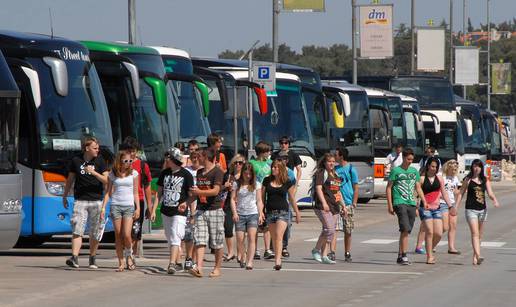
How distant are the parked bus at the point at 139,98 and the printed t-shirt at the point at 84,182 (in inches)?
148

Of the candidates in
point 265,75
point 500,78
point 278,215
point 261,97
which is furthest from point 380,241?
point 500,78

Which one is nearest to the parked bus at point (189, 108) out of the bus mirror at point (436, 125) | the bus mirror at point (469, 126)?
the bus mirror at point (436, 125)

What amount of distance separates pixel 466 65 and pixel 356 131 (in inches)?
1866

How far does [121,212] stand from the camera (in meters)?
18.8

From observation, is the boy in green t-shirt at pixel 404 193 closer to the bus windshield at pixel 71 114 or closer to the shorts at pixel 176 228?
the shorts at pixel 176 228


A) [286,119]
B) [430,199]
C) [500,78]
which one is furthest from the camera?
[500,78]

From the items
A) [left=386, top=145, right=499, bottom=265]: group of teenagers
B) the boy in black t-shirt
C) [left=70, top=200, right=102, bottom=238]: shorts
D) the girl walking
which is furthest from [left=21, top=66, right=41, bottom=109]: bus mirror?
[left=386, top=145, right=499, bottom=265]: group of teenagers

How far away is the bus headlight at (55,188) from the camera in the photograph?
2092cm

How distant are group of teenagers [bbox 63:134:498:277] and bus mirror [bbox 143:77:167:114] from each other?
240cm

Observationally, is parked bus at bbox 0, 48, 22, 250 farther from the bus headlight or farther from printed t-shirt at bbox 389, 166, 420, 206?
printed t-shirt at bbox 389, 166, 420, 206

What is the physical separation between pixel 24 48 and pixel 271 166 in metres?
3.98

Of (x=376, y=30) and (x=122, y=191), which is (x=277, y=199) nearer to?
(x=122, y=191)

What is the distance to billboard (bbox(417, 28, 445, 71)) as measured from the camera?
69.9m

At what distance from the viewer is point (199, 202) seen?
18.6m
